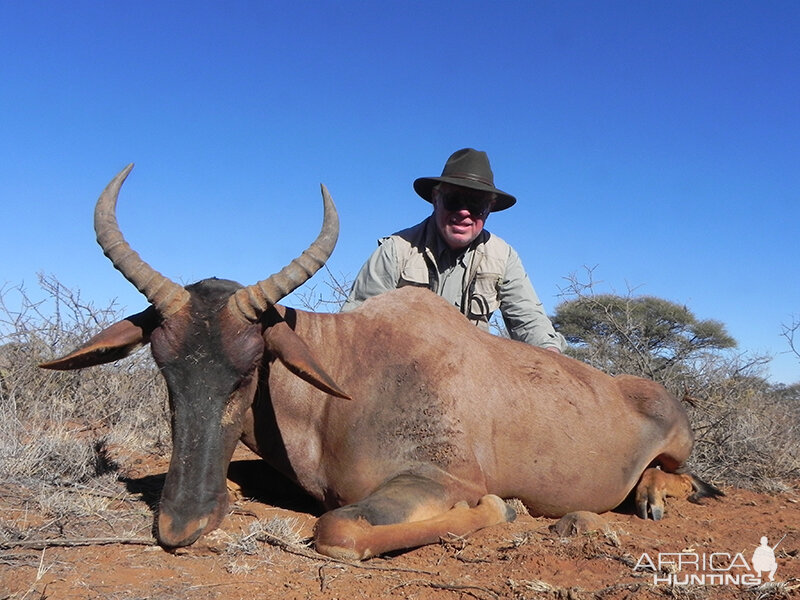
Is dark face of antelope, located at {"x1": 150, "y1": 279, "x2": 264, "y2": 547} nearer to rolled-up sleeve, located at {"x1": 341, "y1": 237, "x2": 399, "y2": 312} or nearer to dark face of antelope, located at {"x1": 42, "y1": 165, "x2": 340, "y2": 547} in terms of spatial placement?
dark face of antelope, located at {"x1": 42, "y1": 165, "x2": 340, "y2": 547}

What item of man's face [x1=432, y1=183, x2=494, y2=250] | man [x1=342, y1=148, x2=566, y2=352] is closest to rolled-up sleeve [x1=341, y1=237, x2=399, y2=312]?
man [x1=342, y1=148, x2=566, y2=352]

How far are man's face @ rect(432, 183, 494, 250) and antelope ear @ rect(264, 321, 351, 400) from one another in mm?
3209

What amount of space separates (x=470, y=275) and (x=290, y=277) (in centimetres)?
351

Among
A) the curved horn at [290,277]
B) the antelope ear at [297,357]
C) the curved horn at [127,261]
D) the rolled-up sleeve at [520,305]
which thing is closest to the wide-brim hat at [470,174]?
the rolled-up sleeve at [520,305]

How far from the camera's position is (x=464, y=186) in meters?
7.54

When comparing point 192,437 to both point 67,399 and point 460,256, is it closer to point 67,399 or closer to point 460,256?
point 460,256

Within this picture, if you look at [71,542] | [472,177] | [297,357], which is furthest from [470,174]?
[71,542]

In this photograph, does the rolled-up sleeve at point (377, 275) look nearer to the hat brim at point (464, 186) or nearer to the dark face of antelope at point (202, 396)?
the hat brim at point (464, 186)

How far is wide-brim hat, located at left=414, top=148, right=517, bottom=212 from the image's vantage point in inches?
298

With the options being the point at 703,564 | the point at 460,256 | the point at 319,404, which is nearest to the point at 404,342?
the point at 319,404

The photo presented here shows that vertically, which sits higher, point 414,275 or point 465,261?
point 465,261

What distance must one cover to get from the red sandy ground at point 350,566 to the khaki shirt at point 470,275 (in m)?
3.01

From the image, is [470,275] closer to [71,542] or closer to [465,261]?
[465,261]

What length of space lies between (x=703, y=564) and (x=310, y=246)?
276 centimetres
